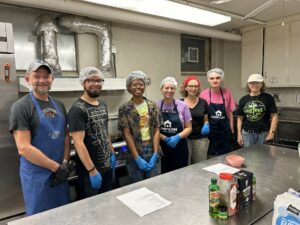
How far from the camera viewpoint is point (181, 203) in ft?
4.06

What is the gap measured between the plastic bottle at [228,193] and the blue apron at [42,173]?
3.80 ft

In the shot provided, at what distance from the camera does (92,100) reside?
70.8 inches

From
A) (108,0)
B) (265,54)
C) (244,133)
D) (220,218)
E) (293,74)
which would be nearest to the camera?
(220,218)

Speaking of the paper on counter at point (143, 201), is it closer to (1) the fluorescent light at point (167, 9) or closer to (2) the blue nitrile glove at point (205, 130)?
(2) the blue nitrile glove at point (205, 130)

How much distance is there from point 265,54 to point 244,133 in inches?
73.4

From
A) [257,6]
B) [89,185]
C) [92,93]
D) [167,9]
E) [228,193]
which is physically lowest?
[89,185]

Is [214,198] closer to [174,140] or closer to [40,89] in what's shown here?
[174,140]

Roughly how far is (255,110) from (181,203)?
175 centimetres

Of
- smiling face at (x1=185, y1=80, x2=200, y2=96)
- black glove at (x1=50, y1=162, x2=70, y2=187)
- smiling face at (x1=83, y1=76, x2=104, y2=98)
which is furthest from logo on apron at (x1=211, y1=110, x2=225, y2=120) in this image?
black glove at (x1=50, y1=162, x2=70, y2=187)

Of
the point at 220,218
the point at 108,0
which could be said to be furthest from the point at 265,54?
the point at 220,218

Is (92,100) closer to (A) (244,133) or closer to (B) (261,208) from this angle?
(B) (261,208)

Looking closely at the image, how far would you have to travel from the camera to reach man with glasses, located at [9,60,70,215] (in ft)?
5.09

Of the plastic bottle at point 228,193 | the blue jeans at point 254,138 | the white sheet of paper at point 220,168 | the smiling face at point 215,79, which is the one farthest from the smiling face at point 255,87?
the plastic bottle at point 228,193

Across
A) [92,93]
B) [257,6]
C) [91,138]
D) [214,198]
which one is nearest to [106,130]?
[91,138]
